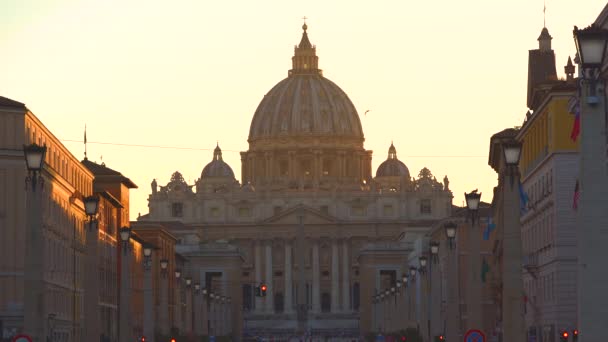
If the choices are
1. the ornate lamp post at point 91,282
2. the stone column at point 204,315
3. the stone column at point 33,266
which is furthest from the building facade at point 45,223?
the stone column at point 204,315

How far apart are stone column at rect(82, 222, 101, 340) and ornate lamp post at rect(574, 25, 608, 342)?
23926 millimetres

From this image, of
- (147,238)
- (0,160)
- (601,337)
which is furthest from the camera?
(147,238)

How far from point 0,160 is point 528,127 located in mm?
21582

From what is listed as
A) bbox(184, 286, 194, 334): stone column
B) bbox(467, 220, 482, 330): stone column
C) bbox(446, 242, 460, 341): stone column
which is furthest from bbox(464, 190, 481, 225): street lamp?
bbox(184, 286, 194, 334): stone column

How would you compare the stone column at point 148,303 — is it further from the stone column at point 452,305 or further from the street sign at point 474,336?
the street sign at point 474,336

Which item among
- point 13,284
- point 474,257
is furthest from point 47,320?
point 474,257

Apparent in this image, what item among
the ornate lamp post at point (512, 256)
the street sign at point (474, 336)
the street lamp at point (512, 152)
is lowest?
the street sign at point (474, 336)

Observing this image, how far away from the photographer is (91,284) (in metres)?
46.3

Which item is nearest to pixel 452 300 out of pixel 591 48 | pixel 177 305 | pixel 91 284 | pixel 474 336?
pixel 91 284

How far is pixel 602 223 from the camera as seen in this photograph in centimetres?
2197

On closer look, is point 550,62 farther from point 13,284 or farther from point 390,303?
point 390,303

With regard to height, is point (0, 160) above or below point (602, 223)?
above

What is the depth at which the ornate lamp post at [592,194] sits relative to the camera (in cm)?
2173

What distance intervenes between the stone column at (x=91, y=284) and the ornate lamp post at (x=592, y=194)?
2393 cm
